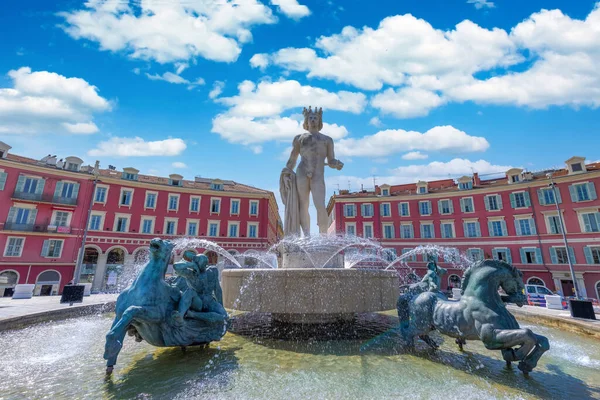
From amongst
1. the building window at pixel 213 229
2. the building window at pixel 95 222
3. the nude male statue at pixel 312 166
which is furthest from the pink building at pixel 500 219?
the building window at pixel 95 222

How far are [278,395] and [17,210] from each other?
3592 cm

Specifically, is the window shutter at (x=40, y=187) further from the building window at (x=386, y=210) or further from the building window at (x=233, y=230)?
the building window at (x=386, y=210)

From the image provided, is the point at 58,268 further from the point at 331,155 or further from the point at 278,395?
the point at 278,395

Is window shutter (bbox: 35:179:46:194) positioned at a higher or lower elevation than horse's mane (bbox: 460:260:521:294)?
higher

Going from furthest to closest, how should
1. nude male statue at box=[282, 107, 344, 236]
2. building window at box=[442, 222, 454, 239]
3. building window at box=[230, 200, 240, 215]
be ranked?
building window at box=[230, 200, 240, 215] < building window at box=[442, 222, 454, 239] < nude male statue at box=[282, 107, 344, 236]

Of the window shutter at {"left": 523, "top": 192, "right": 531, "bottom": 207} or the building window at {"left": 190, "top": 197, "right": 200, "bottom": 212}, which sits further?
the building window at {"left": 190, "top": 197, "right": 200, "bottom": 212}

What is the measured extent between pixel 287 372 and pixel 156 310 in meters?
2.00

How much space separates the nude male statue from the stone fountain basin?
3461mm

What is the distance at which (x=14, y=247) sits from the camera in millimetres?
26484

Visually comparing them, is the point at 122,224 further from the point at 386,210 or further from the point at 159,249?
the point at 159,249

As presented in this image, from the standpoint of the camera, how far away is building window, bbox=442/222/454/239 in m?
34.7

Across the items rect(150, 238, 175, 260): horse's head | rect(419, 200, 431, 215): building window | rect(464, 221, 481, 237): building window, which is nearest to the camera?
rect(150, 238, 175, 260): horse's head

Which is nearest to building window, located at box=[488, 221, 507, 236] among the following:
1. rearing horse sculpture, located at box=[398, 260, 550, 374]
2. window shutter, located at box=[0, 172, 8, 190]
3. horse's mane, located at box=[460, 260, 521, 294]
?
rearing horse sculpture, located at box=[398, 260, 550, 374]

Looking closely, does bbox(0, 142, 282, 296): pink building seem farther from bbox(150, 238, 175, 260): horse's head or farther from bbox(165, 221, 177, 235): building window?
bbox(150, 238, 175, 260): horse's head
